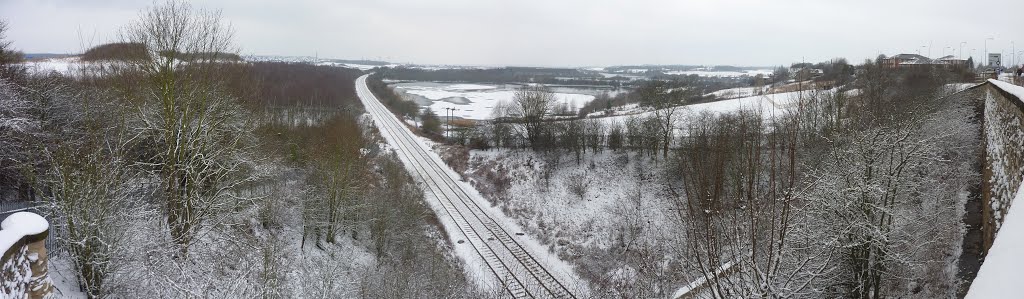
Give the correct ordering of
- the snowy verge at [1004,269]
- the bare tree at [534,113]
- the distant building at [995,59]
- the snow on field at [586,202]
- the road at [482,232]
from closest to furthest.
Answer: the snowy verge at [1004,269] < the road at [482,232] < the snow on field at [586,202] < the bare tree at [534,113] < the distant building at [995,59]

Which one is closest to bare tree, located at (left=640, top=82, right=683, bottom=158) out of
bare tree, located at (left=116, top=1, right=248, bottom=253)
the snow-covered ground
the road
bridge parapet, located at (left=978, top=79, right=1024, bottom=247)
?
the snow-covered ground

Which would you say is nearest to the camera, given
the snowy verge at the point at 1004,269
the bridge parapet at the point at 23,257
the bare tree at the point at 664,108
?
the snowy verge at the point at 1004,269

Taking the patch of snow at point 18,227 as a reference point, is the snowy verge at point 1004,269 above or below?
above

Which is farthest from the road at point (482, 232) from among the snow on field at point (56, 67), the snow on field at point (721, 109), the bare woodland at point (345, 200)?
the snow on field at point (56, 67)

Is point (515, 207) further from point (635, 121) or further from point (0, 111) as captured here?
point (0, 111)

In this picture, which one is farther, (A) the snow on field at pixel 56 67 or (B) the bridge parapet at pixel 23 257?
(A) the snow on field at pixel 56 67

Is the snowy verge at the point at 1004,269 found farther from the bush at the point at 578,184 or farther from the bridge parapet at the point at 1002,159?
the bush at the point at 578,184

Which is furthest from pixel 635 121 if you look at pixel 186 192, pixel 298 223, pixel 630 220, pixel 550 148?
pixel 186 192

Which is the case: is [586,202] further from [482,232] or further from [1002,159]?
[1002,159]

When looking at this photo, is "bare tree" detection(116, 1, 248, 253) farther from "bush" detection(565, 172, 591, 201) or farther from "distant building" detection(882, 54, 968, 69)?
"distant building" detection(882, 54, 968, 69)
